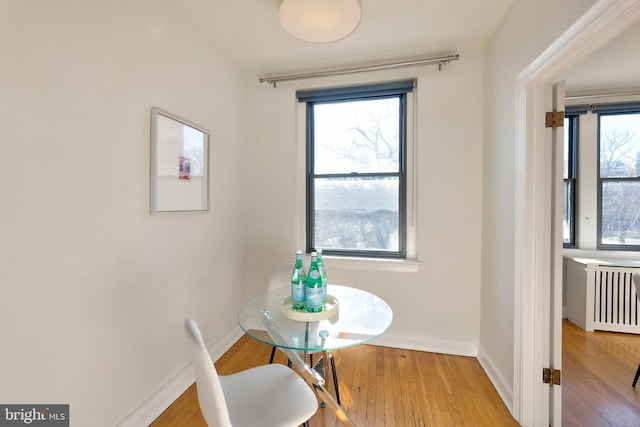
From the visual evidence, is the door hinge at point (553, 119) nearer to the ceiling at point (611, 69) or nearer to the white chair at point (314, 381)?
the ceiling at point (611, 69)

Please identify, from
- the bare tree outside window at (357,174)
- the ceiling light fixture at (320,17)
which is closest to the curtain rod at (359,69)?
the bare tree outside window at (357,174)

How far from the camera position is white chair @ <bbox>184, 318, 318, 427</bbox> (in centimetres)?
82

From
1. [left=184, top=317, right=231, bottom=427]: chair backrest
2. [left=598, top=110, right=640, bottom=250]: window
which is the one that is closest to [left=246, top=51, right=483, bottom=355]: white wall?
[left=184, top=317, right=231, bottom=427]: chair backrest

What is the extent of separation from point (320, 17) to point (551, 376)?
2.49 metres

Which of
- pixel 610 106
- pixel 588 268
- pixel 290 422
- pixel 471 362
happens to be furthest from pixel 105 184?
pixel 610 106

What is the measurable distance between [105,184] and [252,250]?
1.51 m

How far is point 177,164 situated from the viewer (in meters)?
1.73

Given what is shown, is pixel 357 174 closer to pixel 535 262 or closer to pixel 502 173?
pixel 502 173

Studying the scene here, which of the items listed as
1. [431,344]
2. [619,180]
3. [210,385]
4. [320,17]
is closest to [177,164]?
[320,17]

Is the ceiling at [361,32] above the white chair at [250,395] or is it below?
above

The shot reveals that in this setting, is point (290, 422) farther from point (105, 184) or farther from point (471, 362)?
point (471, 362)

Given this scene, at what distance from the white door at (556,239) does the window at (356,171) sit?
1085 mm

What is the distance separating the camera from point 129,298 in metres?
1.42

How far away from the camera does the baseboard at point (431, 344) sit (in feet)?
7.29
